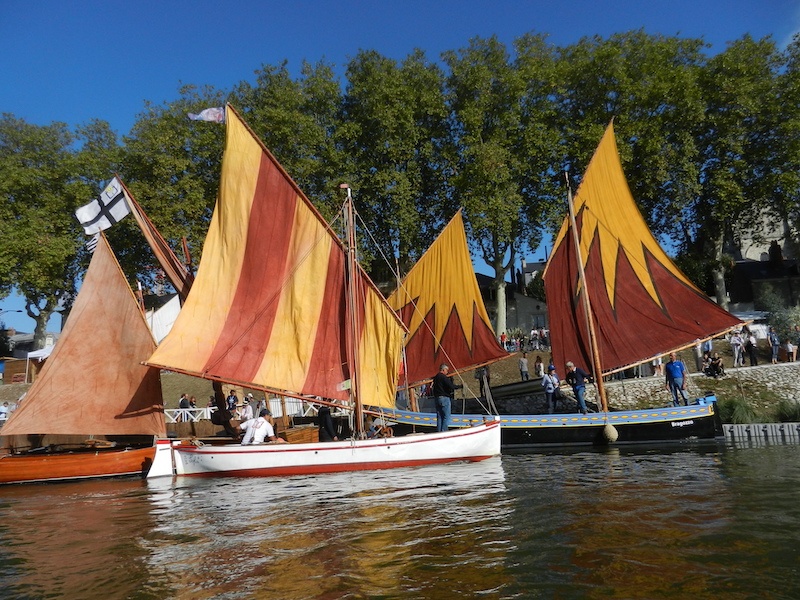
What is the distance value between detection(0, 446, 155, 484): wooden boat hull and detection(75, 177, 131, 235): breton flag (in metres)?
6.85

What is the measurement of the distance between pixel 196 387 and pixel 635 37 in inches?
1410

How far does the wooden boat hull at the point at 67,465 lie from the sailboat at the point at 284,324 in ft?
4.31

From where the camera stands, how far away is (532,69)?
41469 mm

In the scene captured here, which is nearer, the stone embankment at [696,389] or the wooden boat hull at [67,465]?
the wooden boat hull at [67,465]

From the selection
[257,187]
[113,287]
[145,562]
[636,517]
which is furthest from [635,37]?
[145,562]

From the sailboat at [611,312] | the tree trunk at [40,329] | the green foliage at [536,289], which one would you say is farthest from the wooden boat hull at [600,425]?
the green foliage at [536,289]

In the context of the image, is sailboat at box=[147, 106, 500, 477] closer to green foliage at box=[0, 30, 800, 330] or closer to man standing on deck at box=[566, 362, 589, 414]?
man standing on deck at box=[566, 362, 589, 414]

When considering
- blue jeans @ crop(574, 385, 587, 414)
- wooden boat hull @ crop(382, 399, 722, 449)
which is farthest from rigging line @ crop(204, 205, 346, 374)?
blue jeans @ crop(574, 385, 587, 414)

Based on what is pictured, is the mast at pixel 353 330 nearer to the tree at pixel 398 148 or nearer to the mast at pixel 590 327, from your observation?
the mast at pixel 590 327

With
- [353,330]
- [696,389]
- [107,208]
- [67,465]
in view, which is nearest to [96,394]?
[67,465]

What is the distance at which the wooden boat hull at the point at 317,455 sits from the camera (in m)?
16.6

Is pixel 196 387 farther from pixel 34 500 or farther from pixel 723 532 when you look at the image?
pixel 723 532

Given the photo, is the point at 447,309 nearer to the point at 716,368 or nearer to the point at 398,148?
the point at 716,368

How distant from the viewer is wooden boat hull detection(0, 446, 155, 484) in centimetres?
1814
